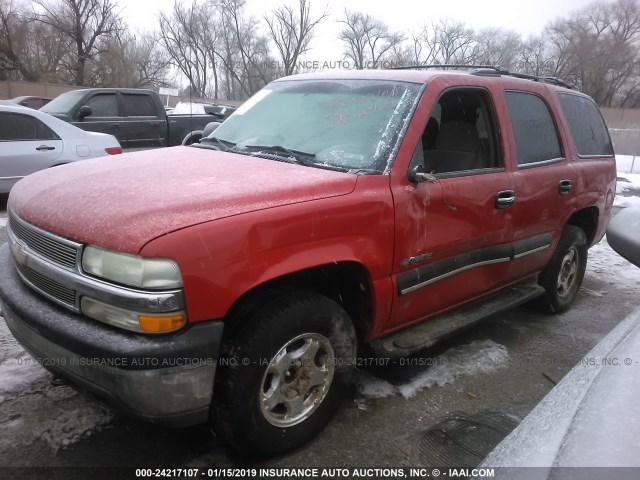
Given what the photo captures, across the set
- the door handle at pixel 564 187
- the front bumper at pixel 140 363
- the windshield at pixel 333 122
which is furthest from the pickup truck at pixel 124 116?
the front bumper at pixel 140 363

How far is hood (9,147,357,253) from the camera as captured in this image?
202cm

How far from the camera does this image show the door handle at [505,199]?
10.8 feet

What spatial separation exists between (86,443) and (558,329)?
363 centimetres

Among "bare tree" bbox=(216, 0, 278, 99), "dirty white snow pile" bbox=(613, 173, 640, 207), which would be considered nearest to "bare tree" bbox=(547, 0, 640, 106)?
"dirty white snow pile" bbox=(613, 173, 640, 207)

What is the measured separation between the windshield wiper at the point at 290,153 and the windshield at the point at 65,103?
7.80 m

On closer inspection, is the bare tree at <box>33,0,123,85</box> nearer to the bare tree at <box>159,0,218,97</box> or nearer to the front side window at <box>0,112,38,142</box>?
the bare tree at <box>159,0,218,97</box>

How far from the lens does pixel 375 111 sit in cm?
299

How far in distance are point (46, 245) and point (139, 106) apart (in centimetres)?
877

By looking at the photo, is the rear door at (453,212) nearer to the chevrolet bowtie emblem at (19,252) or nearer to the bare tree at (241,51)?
the chevrolet bowtie emblem at (19,252)

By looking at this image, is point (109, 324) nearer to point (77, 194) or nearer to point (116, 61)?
point (77, 194)

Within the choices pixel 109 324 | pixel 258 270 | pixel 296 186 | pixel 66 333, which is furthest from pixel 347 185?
pixel 66 333

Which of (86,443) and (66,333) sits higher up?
(66,333)

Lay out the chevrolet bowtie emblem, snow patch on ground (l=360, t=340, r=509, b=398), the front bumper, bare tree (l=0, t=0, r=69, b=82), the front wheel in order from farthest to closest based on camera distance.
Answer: bare tree (l=0, t=0, r=69, b=82), the front wheel, snow patch on ground (l=360, t=340, r=509, b=398), the chevrolet bowtie emblem, the front bumper

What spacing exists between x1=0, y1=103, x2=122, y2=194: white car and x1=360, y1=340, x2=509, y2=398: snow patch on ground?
5.87 m
